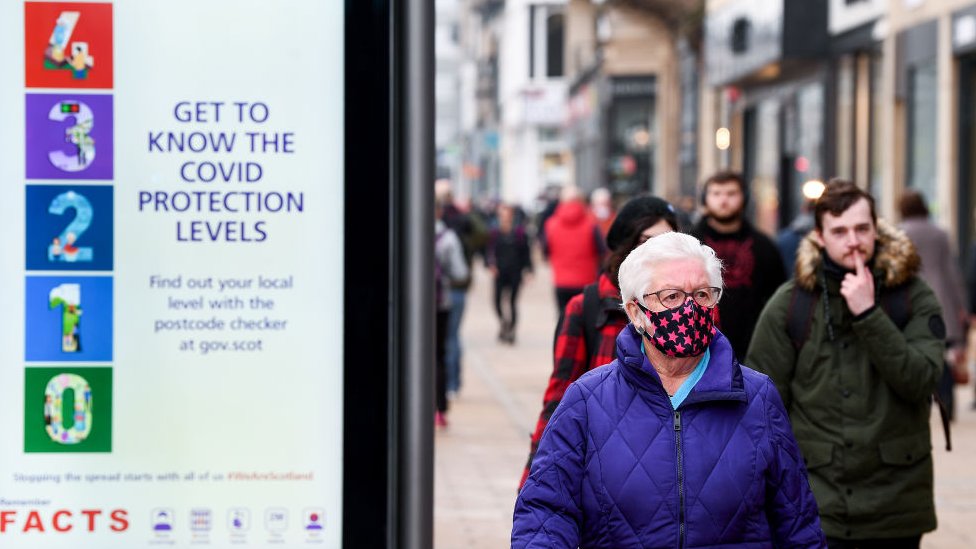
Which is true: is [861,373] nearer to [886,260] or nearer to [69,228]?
[886,260]

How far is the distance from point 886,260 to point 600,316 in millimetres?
918

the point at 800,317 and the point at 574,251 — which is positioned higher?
the point at 800,317

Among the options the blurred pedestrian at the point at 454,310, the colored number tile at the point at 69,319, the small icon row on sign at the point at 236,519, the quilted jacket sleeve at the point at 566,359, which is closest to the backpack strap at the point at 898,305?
the quilted jacket sleeve at the point at 566,359

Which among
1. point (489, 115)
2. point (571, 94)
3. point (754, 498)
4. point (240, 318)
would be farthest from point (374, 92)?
point (489, 115)

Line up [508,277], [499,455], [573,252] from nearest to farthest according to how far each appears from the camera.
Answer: [499,455], [573,252], [508,277]

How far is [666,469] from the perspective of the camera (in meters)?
3.75

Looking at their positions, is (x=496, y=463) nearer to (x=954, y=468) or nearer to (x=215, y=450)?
(x=954, y=468)

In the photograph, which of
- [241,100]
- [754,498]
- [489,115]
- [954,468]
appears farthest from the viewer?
[489,115]

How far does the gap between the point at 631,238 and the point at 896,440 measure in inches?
40.3

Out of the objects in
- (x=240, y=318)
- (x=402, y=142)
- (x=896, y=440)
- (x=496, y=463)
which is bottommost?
(x=496, y=463)

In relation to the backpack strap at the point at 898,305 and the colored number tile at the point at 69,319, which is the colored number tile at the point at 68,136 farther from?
the backpack strap at the point at 898,305

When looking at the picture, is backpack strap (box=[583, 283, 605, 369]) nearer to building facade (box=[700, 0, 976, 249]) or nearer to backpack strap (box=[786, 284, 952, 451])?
backpack strap (box=[786, 284, 952, 451])

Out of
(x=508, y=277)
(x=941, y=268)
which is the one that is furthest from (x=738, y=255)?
(x=508, y=277)

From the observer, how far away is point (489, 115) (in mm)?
100062
